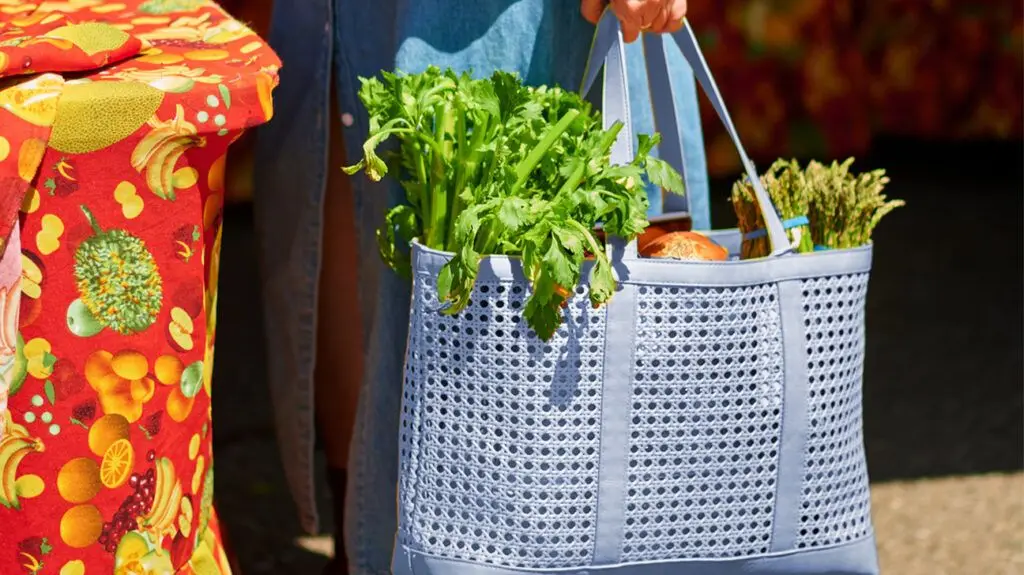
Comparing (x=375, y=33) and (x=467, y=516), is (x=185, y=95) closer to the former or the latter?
(x=375, y=33)

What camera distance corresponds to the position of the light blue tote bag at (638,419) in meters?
1.41

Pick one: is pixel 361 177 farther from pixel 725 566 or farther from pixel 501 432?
pixel 725 566

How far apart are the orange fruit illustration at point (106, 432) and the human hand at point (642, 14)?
0.73m

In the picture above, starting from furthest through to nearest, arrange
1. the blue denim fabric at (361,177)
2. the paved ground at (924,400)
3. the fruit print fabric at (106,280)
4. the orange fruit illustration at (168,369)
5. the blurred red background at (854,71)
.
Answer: the blurred red background at (854,71)
the paved ground at (924,400)
the blue denim fabric at (361,177)
the orange fruit illustration at (168,369)
the fruit print fabric at (106,280)

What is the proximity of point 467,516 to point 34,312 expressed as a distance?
51 centimetres

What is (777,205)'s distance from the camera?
62.2 inches

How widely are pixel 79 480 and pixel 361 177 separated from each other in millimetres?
600

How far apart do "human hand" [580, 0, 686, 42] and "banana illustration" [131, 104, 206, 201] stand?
0.52 metres

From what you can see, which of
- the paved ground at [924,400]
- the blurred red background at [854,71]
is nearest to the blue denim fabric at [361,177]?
the paved ground at [924,400]

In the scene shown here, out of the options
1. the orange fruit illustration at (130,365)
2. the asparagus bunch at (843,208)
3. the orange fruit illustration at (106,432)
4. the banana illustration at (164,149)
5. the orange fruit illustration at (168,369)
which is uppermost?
the banana illustration at (164,149)

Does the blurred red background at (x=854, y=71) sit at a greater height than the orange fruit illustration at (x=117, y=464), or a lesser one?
lesser

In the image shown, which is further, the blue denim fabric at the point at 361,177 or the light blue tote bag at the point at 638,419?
the blue denim fabric at the point at 361,177

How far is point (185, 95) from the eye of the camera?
1.29m

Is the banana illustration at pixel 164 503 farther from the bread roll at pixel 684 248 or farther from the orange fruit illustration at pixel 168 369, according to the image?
the bread roll at pixel 684 248
